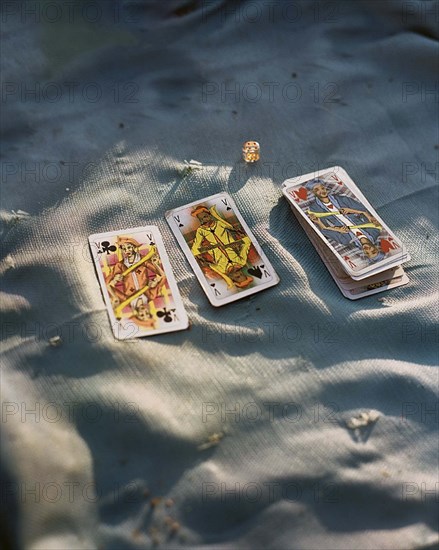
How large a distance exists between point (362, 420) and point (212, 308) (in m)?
0.57

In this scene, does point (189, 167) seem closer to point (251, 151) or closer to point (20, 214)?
point (251, 151)

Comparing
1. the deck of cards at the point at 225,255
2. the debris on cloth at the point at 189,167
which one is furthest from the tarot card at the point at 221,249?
the debris on cloth at the point at 189,167

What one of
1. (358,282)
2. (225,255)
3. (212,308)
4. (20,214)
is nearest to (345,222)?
(358,282)

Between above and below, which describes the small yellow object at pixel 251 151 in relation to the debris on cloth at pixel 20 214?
above

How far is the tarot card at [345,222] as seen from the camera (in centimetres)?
211

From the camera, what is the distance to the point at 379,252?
2131 millimetres

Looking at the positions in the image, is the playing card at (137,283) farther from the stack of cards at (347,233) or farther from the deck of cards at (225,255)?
the stack of cards at (347,233)

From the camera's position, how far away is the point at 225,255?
212cm

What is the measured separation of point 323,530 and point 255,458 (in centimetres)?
25

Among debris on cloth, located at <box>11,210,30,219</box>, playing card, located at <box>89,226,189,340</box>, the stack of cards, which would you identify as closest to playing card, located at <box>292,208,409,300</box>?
the stack of cards

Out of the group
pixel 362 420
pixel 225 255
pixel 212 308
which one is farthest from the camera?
pixel 225 255

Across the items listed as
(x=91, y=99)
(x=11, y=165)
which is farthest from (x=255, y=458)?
(x=91, y=99)

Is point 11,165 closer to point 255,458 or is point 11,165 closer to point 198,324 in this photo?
point 198,324

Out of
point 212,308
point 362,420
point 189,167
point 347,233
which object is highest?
point 189,167
